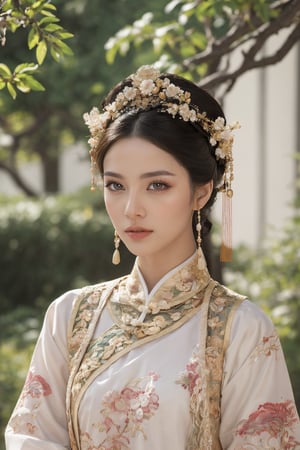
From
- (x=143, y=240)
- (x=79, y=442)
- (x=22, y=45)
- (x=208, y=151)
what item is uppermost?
(x=22, y=45)

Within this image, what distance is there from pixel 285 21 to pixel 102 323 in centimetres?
155

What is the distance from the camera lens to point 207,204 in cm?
255

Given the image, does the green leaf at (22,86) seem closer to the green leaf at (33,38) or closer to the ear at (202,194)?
the green leaf at (33,38)

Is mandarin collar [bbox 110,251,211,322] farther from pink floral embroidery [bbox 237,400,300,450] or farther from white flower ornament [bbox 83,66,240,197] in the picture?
pink floral embroidery [bbox 237,400,300,450]

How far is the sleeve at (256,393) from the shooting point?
2.28m

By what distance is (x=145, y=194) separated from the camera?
2.34 metres

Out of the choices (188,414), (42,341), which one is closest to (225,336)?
(188,414)

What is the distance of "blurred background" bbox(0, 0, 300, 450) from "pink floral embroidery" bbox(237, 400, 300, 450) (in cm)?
169

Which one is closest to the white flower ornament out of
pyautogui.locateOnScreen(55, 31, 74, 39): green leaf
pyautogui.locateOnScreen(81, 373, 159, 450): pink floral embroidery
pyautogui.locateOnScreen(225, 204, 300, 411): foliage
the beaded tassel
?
the beaded tassel

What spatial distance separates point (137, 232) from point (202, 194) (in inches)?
9.5

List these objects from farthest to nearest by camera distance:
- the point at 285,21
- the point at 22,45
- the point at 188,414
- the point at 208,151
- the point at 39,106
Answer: the point at 39,106
the point at 22,45
the point at 285,21
the point at 208,151
the point at 188,414

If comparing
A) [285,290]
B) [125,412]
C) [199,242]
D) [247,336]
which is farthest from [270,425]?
[285,290]

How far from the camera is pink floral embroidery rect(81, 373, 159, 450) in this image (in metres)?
2.30

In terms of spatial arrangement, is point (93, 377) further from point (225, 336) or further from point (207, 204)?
point (207, 204)
